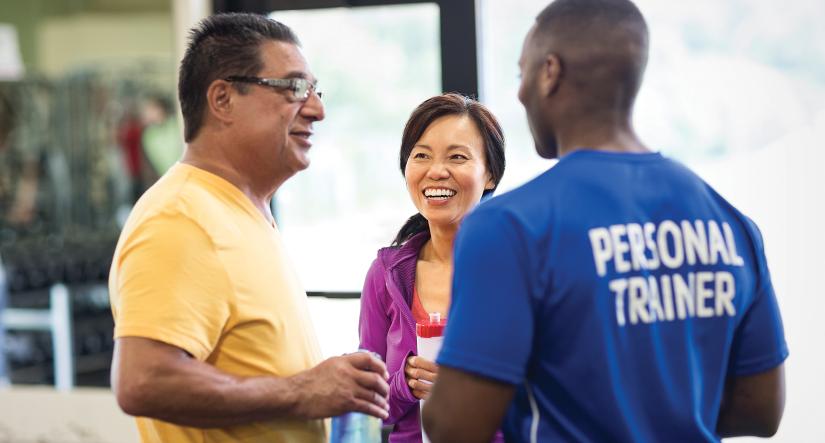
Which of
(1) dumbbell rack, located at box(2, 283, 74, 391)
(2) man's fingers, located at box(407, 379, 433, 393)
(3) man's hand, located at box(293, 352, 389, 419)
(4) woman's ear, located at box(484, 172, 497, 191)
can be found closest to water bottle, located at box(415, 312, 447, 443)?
(2) man's fingers, located at box(407, 379, 433, 393)

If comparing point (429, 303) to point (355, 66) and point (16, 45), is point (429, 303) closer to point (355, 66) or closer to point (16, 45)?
point (355, 66)

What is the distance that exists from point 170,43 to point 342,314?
1646 millimetres

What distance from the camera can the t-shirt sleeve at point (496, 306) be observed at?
1245mm

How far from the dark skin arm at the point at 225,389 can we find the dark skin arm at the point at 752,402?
1.91ft

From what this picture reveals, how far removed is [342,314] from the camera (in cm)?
356

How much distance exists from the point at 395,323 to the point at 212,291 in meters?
0.71

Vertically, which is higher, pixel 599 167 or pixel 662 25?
pixel 662 25

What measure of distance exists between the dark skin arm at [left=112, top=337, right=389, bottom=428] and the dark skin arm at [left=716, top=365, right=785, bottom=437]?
584 mm

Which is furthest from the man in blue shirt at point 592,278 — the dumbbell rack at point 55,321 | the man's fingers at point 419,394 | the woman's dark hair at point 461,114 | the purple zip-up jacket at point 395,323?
the dumbbell rack at point 55,321

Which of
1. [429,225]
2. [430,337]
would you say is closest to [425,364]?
[430,337]

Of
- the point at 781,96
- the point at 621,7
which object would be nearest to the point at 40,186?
the point at 781,96

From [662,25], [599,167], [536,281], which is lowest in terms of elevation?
[536,281]

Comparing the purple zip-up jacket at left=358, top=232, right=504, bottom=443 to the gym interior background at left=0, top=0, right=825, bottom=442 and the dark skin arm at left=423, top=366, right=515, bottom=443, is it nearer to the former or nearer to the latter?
the gym interior background at left=0, top=0, right=825, bottom=442

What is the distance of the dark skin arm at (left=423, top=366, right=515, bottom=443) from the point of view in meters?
1.26
